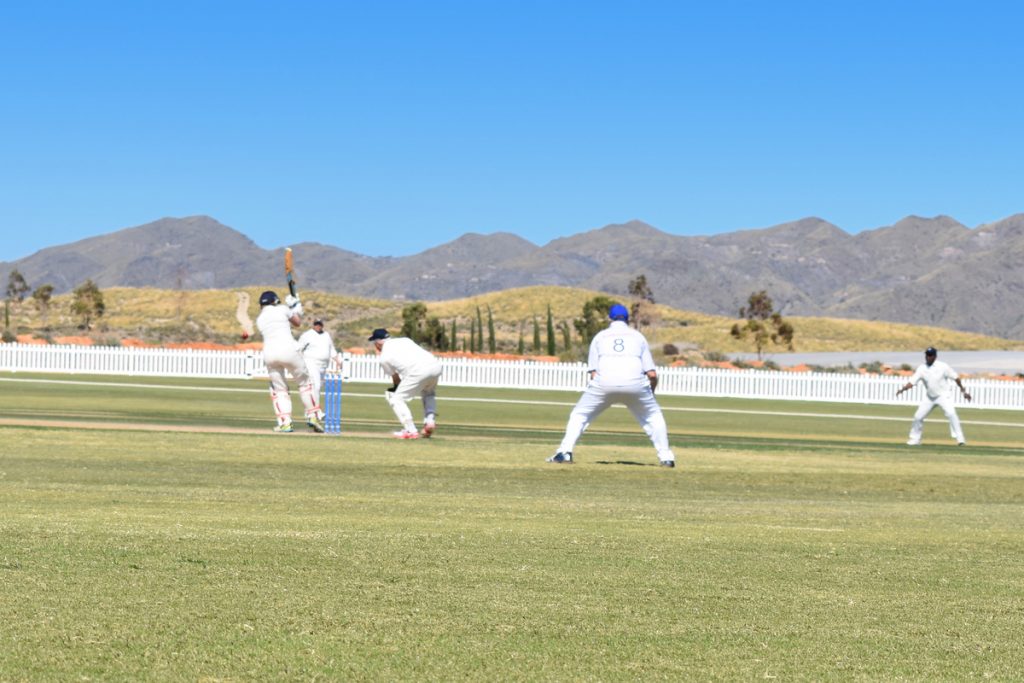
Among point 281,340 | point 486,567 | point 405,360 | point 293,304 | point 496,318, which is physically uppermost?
point 496,318

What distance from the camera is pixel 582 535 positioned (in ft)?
33.4

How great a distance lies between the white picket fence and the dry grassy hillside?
59485 millimetres

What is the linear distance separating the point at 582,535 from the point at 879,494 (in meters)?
5.87

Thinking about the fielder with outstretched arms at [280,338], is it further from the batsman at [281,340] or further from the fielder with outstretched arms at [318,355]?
the fielder with outstretched arms at [318,355]

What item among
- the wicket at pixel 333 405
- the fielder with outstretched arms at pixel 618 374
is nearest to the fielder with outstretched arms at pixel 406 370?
the wicket at pixel 333 405

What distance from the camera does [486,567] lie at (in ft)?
28.0

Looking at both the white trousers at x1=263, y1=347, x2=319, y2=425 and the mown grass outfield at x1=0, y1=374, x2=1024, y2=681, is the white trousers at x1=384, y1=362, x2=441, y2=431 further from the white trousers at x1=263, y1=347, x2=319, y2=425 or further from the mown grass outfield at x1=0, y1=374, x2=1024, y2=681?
the mown grass outfield at x1=0, y1=374, x2=1024, y2=681

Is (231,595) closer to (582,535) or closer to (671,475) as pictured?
(582,535)

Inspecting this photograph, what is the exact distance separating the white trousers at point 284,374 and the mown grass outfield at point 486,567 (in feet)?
7.60

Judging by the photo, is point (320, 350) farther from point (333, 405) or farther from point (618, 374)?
point (618, 374)

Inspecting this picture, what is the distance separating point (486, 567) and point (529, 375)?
140ft

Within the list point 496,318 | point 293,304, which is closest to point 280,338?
point 293,304

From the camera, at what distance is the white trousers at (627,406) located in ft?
53.7

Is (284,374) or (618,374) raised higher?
(618,374)
